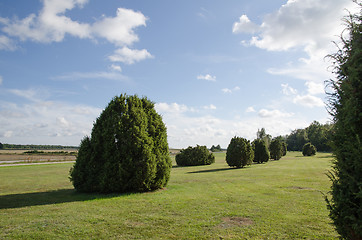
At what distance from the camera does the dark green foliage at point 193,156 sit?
108ft

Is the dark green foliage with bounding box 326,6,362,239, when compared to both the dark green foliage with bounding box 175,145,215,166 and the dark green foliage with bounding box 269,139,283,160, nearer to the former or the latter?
the dark green foliage with bounding box 175,145,215,166

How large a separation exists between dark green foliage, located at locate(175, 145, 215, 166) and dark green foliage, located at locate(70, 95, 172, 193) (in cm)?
2210

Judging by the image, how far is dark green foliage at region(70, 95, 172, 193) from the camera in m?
10.2

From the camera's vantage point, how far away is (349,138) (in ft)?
11.6

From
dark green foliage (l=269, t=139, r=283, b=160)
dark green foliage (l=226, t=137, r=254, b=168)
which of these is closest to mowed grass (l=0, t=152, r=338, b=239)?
dark green foliage (l=226, t=137, r=254, b=168)

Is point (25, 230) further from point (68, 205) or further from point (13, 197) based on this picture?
point (13, 197)

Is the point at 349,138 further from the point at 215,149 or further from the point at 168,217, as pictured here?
the point at 215,149

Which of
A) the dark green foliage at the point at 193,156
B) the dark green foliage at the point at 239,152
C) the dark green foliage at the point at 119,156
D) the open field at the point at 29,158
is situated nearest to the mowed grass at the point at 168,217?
the dark green foliage at the point at 119,156

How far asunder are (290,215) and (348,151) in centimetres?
370

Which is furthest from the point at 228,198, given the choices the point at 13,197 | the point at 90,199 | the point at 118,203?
the point at 13,197

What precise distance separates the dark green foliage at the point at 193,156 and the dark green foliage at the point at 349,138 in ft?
96.4

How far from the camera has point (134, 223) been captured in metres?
5.93

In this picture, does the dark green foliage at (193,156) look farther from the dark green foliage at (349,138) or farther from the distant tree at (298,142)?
the distant tree at (298,142)

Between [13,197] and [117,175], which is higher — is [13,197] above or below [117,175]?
below
